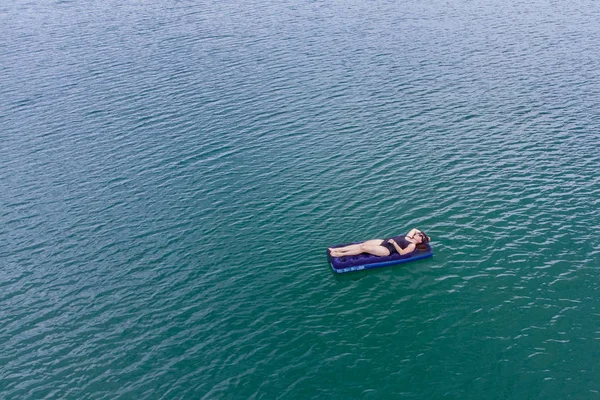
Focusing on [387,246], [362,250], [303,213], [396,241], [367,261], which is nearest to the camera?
[367,261]

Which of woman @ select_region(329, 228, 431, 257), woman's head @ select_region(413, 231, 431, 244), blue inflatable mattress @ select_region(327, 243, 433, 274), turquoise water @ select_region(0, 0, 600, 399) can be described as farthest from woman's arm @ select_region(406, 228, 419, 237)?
turquoise water @ select_region(0, 0, 600, 399)

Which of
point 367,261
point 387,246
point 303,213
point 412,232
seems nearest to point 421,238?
point 412,232

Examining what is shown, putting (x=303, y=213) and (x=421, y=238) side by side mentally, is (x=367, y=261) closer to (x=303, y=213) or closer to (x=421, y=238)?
(x=421, y=238)

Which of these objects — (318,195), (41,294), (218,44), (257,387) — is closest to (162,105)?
(218,44)

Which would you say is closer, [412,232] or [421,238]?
[421,238]

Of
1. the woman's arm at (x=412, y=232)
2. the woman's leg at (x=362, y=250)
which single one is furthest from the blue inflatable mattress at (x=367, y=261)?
the woman's arm at (x=412, y=232)

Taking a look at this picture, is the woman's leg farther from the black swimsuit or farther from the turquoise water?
the turquoise water
